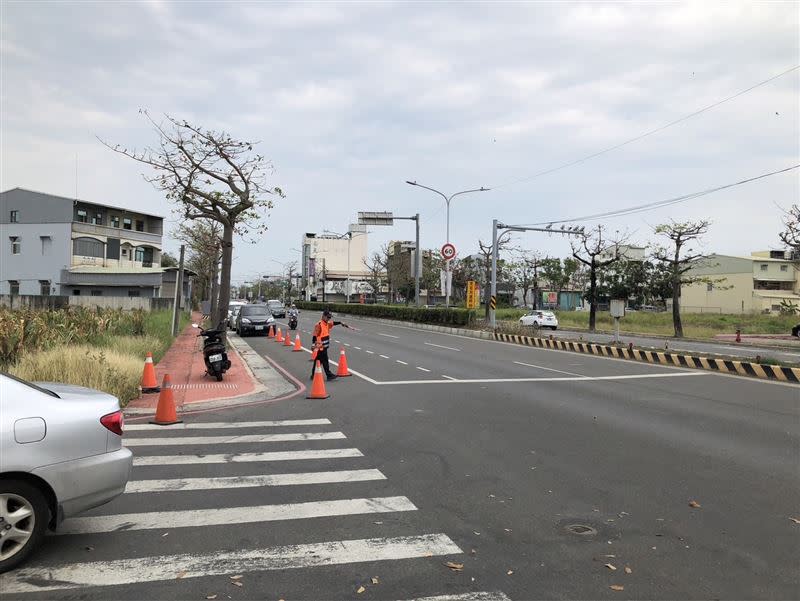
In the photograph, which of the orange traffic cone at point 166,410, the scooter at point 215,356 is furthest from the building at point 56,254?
the orange traffic cone at point 166,410

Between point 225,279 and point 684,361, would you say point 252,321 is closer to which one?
point 225,279

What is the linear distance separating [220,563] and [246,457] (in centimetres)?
286

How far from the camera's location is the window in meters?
53.0

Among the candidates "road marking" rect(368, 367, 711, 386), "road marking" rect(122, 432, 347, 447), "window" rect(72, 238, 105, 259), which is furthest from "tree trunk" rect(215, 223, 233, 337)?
"window" rect(72, 238, 105, 259)

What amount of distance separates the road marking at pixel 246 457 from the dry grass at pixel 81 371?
3761 mm

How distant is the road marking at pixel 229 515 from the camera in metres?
4.65

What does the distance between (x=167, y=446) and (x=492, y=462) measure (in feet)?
13.1

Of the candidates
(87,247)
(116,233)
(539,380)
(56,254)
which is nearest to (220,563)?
(539,380)

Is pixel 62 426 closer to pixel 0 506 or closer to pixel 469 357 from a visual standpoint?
pixel 0 506

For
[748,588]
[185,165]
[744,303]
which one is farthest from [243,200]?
[744,303]

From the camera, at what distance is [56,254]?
172 ft

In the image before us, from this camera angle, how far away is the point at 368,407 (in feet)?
33.2

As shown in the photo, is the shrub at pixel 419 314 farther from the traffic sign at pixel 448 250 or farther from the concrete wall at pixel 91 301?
the concrete wall at pixel 91 301

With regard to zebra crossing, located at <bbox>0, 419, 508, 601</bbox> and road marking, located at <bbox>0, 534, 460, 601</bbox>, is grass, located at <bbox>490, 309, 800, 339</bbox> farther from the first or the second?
road marking, located at <bbox>0, 534, 460, 601</bbox>
